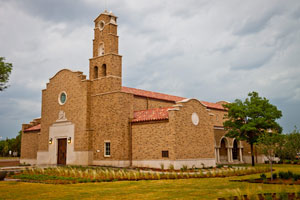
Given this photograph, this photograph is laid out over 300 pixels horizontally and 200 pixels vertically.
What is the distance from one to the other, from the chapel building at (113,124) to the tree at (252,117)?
3235mm

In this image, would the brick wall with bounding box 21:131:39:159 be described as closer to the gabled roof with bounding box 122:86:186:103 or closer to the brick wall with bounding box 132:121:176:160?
the gabled roof with bounding box 122:86:186:103

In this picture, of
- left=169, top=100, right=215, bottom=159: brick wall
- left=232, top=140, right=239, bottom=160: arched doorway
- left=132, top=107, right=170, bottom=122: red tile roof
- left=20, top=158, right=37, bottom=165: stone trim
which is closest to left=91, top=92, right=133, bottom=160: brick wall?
left=132, top=107, right=170, bottom=122: red tile roof

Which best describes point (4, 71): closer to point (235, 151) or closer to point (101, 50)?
point (101, 50)

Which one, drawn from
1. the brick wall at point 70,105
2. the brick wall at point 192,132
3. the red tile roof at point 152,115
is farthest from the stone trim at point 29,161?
the brick wall at point 192,132

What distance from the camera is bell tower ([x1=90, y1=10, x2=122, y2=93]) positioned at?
110 feet

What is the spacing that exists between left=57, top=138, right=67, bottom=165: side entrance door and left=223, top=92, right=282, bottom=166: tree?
20.8 metres

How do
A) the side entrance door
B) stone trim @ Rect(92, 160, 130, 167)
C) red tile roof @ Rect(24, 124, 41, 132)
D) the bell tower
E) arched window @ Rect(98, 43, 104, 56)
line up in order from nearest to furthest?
stone trim @ Rect(92, 160, 130, 167) → the bell tower → arched window @ Rect(98, 43, 104, 56) → the side entrance door → red tile roof @ Rect(24, 124, 41, 132)

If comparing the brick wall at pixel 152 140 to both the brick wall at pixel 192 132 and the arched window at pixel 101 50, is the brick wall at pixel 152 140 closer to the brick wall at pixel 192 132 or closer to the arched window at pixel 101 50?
the brick wall at pixel 192 132

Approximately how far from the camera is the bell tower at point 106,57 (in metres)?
33.5

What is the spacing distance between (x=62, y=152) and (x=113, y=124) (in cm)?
914

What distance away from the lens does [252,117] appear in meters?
35.7

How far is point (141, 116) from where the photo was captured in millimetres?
32188

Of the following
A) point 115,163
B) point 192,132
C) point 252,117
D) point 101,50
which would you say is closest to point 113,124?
point 115,163

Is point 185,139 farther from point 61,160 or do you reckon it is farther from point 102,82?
point 61,160
